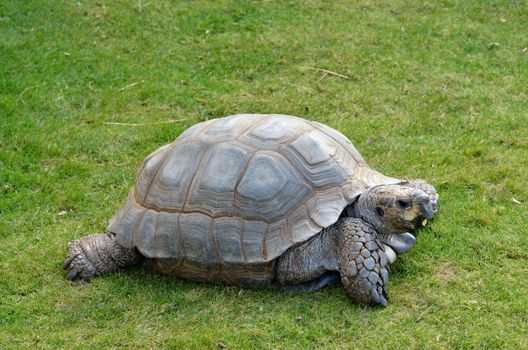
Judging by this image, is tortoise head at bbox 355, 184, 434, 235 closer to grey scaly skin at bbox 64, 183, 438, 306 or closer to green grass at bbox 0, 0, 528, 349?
grey scaly skin at bbox 64, 183, 438, 306

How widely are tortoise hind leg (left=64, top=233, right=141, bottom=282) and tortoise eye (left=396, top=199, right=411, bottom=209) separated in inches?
71.5

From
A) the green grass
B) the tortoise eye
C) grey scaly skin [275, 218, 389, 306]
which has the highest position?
the tortoise eye

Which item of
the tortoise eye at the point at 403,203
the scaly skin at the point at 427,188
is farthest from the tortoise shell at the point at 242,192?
the scaly skin at the point at 427,188

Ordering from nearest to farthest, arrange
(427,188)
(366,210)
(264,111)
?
(366,210), (427,188), (264,111)

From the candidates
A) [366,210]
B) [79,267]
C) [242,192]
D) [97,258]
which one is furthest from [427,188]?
[79,267]

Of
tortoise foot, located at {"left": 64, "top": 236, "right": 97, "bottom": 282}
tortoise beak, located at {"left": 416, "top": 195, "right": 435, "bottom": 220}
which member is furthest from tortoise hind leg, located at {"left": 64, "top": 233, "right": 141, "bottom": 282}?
tortoise beak, located at {"left": 416, "top": 195, "right": 435, "bottom": 220}

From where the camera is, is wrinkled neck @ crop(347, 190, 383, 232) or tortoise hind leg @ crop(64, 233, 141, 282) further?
Result: tortoise hind leg @ crop(64, 233, 141, 282)

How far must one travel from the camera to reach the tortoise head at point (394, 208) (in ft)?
15.7

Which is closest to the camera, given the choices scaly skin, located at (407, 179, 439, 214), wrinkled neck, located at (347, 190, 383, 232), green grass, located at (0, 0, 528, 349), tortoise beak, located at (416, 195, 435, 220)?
green grass, located at (0, 0, 528, 349)

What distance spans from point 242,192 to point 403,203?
100 cm

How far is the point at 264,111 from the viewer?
7.78 m

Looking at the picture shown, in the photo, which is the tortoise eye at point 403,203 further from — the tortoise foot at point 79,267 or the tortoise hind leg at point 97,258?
the tortoise foot at point 79,267

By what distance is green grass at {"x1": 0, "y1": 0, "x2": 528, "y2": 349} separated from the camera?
4.67 m

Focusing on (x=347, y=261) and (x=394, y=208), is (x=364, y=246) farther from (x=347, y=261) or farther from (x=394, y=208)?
(x=394, y=208)
